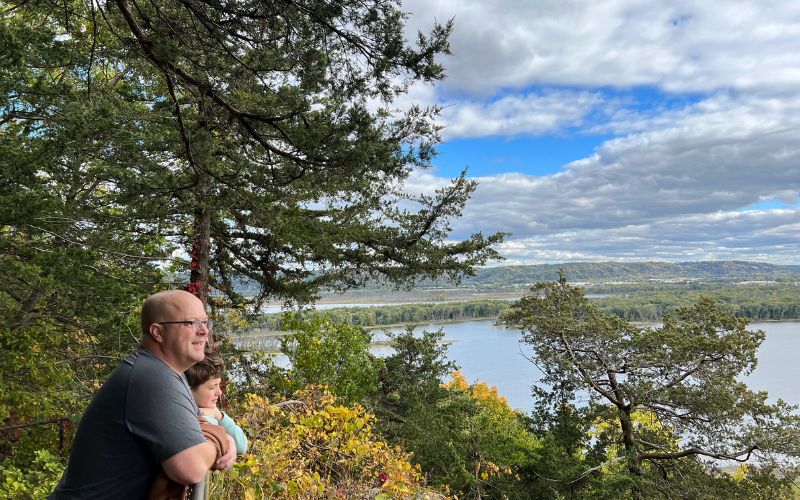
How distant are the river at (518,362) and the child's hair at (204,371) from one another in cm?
1845

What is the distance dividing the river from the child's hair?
18449 mm

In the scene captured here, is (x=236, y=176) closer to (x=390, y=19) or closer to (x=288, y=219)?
(x=288, y=219)

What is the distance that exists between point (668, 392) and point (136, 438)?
34.4ft

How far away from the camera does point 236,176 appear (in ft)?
14.7

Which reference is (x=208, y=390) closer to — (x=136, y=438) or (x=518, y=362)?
(x=136, y=438)

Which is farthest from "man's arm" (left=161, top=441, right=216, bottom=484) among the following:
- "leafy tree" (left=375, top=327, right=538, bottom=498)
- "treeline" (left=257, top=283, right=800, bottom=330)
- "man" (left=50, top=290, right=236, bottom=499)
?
"treeline" (left=257, top=283, right=800, bottom=330)

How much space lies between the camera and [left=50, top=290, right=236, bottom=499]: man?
1155mm

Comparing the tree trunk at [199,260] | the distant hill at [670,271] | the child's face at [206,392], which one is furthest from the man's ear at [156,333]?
the distant hill at [670,271]

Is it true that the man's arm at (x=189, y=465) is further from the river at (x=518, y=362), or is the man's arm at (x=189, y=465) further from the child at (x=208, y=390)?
the river at (x=518, y=362)

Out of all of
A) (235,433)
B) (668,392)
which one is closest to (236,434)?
(235,433)

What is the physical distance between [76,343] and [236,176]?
408cm

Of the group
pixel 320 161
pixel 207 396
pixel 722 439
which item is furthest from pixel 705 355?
pixel 207 396

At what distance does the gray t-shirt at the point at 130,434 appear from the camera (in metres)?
1.16

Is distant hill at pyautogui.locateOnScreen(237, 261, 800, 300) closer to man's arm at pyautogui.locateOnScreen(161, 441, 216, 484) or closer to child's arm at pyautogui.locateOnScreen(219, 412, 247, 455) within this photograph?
child's arm at pyautogui.locateOnScreen(219, 412, 247, 455)
